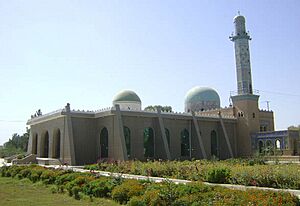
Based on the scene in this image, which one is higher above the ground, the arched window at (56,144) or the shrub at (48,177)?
the arched window at (56,144)

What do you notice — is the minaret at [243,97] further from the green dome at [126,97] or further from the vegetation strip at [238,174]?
the vegetation strip at [238,174]

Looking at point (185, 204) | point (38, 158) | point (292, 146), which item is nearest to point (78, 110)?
point (38, 158)

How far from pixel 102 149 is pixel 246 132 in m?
17.6

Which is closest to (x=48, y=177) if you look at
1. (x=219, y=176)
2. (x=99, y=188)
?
(x=99, y=188)

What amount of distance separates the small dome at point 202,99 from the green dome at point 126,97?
309 inches

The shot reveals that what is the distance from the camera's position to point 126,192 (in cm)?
1171

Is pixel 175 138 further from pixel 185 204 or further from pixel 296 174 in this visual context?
pixel 185 204

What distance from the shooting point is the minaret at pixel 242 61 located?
42.1m

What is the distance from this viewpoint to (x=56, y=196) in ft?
44.4

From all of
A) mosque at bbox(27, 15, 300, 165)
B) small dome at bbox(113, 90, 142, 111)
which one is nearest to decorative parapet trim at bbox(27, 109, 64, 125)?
mosque at bbox(27, 15, 300, 165)

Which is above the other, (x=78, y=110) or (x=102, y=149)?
(x=78, y=110)

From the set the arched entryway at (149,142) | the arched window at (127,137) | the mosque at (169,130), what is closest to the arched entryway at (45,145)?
the mosque at (169,130)

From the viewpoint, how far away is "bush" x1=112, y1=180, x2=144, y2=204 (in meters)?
11.5

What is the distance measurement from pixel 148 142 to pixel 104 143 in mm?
4473
